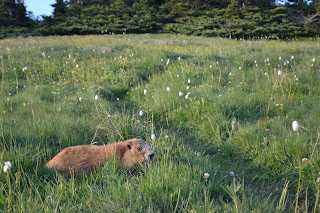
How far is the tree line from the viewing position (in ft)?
77.7

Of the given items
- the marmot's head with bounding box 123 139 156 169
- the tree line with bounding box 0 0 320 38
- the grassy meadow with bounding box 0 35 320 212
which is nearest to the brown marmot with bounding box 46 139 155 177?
the marmot's head with bounding box 123 139 156 169

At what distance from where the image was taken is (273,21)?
25562 millimetres

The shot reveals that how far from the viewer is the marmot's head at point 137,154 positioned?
2585mm

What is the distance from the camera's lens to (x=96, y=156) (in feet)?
8.60

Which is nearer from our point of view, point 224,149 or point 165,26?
point 224,149

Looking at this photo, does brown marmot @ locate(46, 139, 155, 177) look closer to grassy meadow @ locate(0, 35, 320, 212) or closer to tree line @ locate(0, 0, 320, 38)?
grassy meadow @ locate(0, 35, 320, 212)

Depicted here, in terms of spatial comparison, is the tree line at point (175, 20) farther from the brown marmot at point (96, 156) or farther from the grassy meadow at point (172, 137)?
the brown marmot at point (96, 156)

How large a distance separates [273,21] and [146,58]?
930 inches

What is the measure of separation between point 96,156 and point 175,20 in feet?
93.5

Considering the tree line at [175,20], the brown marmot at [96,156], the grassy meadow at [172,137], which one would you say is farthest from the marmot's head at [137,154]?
the tree line at [175,20]

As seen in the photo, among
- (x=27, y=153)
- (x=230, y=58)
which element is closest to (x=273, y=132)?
(x=27, y=153)

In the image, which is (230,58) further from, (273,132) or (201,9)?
(201,9)

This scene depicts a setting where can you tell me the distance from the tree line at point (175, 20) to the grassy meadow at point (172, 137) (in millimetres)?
17741

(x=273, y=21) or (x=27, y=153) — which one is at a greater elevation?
(x=273, y=21)
